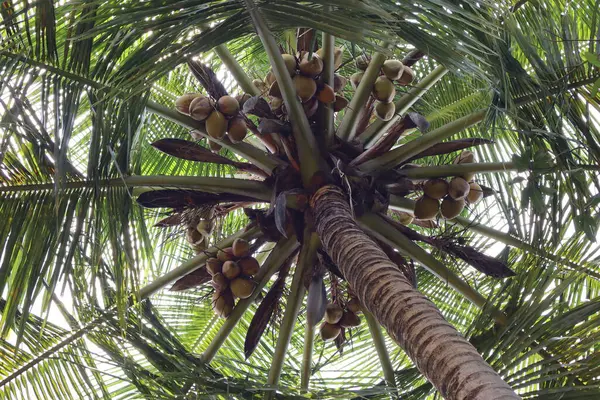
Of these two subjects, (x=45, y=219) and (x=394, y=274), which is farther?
(x=45, y=219)

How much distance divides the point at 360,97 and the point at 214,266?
94cm

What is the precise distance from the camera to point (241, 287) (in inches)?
116

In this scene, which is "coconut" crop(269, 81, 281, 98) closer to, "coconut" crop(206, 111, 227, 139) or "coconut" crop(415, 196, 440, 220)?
"coconut" crop(206, 111, 227, 139)

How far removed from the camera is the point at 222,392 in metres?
2.72

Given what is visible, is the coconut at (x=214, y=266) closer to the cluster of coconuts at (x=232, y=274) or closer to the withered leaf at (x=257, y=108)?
the cluster of coconuts at (x=232, y=274)

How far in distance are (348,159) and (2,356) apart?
1.73 meters

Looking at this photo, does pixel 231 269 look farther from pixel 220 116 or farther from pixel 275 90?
pixel 275 90

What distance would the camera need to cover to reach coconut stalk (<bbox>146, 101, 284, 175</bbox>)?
2.87 meters

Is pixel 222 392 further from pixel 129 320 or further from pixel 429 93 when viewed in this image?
pixel 429 93

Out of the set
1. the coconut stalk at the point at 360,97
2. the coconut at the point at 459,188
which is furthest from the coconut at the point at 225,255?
the coconut at the point at 459,188

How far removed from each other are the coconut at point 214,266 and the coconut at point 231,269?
42 mm

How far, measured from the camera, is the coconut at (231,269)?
294 centimetres

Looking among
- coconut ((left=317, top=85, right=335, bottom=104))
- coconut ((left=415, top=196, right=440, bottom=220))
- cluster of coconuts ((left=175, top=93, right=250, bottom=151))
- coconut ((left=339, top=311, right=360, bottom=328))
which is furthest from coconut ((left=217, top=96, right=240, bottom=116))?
coconut ((left=339, top=311, right=360, bottom=328))

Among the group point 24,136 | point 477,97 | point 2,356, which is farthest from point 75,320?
point 477,97
